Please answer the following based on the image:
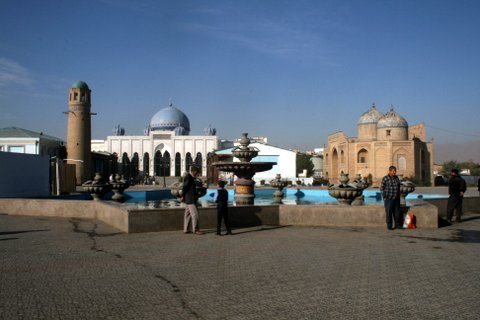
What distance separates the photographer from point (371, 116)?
183ft

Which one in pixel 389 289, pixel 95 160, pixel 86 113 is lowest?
pixel 389 289

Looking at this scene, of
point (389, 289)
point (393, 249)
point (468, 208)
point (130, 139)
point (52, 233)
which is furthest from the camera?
point (130, 139)

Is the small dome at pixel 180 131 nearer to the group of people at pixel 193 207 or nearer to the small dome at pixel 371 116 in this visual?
the small dome at pixel 371 116

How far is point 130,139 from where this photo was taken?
201 feet

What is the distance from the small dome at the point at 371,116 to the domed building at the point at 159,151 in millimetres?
18899

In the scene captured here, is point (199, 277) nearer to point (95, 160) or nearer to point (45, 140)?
point (45, 140)

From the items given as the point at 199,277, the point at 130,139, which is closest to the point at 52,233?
the point at 199,277

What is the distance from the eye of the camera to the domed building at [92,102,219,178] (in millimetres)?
60062

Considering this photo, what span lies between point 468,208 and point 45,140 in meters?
36.0

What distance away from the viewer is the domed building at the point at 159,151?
60.1 meters

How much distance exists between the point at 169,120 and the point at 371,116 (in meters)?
28.6

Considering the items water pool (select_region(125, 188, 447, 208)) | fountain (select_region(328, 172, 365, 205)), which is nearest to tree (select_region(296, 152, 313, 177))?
water pool (select_region(125, 188, 447, 208))

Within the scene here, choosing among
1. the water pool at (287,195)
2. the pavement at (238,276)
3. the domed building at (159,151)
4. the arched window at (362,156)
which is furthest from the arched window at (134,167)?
the pavement at (238,276)

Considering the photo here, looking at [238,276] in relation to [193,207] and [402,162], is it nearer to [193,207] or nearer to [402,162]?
[193,207]
